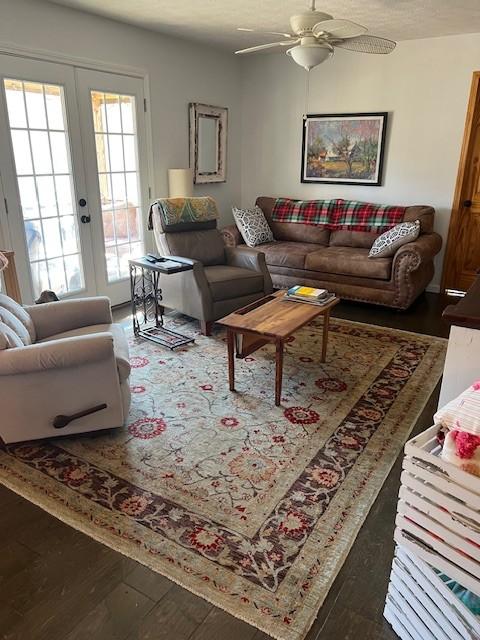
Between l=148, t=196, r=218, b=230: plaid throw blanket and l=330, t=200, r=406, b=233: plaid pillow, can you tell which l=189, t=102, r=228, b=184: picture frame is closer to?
l=148, t=196, r=218, b=230: plaid throw blanket

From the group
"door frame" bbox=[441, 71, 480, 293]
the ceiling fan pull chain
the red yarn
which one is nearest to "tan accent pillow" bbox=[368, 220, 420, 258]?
"door frame" bbox=[441, 71, 480, 293]

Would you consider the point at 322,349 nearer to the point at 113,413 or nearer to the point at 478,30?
the point at 113,413

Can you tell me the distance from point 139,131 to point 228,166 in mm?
1563

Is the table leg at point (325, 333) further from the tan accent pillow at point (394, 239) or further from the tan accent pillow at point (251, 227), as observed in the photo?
the tan accent pillow at point (251, 227)

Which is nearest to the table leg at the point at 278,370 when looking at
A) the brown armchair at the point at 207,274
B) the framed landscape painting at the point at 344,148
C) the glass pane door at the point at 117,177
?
the brown armchair at the point at 207,274

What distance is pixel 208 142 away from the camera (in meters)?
5.35

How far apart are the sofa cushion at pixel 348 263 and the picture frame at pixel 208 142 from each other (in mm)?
1671

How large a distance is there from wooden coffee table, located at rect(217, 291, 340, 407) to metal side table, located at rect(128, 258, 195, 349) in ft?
2.44

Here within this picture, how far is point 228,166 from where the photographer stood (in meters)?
5.79

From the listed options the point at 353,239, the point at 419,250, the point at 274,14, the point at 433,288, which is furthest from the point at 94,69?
the point at 433,288

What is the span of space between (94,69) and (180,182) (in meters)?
1.27

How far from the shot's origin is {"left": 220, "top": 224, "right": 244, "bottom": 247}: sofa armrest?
5.07 meters

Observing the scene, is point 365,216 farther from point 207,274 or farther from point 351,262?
point 207,274

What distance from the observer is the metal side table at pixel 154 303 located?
3559 mm
